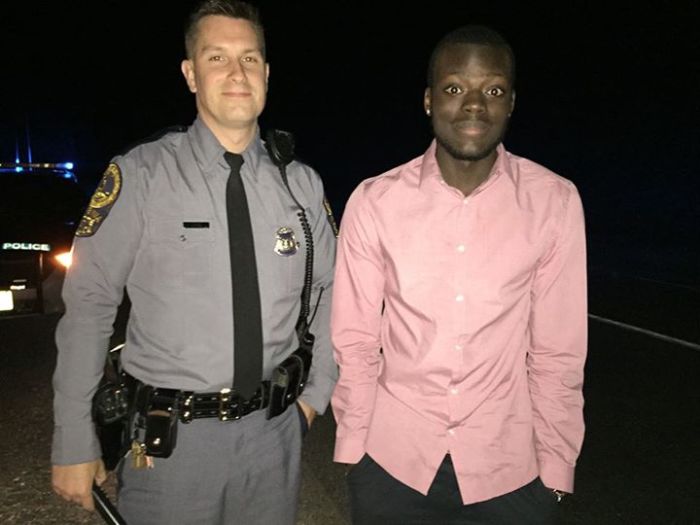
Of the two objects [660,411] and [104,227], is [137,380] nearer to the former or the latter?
[104,227]

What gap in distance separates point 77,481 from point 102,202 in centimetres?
94

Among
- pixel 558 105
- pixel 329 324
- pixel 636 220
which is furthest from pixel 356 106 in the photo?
pixel 329 324

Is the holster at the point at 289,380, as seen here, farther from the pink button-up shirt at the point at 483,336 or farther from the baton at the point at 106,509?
the baton at the point at 106,509

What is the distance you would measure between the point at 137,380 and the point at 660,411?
447 cm

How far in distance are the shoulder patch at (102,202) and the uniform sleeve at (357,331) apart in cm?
80

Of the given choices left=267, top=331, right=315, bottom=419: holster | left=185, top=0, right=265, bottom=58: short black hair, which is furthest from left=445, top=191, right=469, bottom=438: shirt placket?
left=185, top=0, right=265, bottom=58: short black hair

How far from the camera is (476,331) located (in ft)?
6.56

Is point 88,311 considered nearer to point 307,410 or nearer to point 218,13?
point 307,410

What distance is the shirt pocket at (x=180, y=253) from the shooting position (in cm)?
202

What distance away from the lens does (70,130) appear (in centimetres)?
4697

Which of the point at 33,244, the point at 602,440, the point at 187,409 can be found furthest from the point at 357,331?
the point at 33,244

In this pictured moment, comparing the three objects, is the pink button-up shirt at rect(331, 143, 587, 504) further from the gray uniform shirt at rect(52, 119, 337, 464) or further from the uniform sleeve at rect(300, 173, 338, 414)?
the gray uniform shirt at rect(52, 119, 337, 464)

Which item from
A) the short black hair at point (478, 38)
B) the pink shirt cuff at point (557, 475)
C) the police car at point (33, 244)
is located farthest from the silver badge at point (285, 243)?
the police car at point (33, 244)

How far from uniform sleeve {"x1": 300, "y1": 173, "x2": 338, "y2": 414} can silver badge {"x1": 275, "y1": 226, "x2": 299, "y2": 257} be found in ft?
0.49
